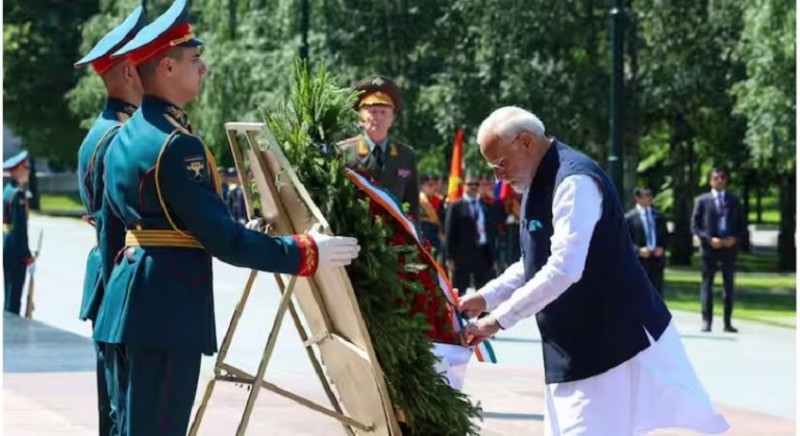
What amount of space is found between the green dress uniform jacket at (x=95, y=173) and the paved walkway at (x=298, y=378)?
9.37ft

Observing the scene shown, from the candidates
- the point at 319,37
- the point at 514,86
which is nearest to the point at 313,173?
the point at 514,86

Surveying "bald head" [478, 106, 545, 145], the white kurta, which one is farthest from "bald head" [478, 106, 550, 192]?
the white kurta

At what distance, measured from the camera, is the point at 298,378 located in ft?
41.2

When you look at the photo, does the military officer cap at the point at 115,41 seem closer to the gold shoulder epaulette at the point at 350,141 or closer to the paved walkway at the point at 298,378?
the gold shoulder epaulette at the point at 350,141

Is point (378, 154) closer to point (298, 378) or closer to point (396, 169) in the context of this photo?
point (396, 169)

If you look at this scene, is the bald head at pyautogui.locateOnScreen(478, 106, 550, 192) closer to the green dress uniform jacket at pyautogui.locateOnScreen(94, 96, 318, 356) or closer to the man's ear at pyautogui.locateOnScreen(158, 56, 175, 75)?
the green dress uniform jacket at pyautogui.locateOnScreen(94, 96, 318, 356)

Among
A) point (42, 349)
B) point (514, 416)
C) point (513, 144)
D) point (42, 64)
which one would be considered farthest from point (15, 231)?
point (42, 64)

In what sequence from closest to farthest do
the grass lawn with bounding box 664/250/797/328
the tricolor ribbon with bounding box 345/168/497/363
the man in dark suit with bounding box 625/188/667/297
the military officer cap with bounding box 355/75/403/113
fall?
1. the tricolor ribbon with bounding box 345/168/497/363
2. the military officer cap with bounding box 355/75/403/113
3. the man in dark suit with bounding box 625/188/667/297
4. the grass lawn with bounding box 664/250/797/328

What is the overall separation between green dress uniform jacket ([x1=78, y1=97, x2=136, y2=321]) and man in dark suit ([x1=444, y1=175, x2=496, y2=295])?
13182 millimetres

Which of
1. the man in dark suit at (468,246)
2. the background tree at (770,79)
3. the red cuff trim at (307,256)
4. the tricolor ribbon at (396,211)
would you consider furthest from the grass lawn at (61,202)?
the red cuff trim at (307,256)

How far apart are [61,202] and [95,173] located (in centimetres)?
6670

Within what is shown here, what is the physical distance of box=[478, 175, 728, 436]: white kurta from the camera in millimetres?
6082

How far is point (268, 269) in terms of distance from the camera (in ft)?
18.7

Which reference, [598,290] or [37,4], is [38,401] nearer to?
[598,290]
